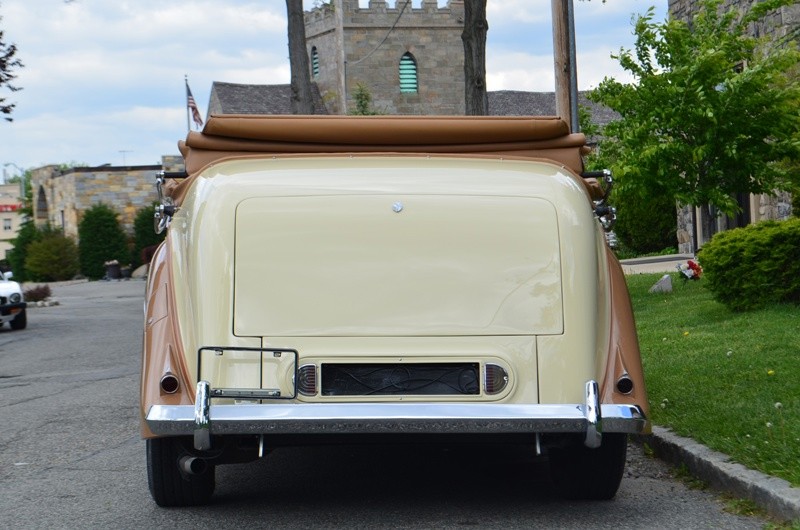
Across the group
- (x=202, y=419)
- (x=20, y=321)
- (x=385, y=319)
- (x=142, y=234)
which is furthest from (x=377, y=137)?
(x=142, y=234)

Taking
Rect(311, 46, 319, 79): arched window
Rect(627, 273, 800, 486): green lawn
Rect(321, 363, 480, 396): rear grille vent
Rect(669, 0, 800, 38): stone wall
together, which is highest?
Rect(311, 46, 319, 79): arched window

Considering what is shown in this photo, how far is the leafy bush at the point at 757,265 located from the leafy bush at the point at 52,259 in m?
41.6

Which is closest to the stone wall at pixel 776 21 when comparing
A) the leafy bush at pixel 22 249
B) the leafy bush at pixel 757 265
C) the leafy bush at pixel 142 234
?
the leafy bush at pixel 757 265

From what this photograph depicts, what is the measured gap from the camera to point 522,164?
6176 mm

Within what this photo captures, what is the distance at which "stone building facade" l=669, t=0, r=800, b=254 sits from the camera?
1962 cm

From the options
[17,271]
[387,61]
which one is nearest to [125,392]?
[17,271]

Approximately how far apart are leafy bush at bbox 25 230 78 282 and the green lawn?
4020 centimetres

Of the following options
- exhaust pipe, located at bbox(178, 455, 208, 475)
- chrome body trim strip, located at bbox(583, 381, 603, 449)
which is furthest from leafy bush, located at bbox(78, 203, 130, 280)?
chrome body trim strip, located at bbox(583, 381, 603, 449)

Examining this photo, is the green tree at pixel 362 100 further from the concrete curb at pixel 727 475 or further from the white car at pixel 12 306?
the concrete curb at pixel 727 475

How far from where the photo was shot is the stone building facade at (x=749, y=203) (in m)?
19.6

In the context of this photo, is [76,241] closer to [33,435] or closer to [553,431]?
[33,435]

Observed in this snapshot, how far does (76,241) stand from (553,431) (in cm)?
5441

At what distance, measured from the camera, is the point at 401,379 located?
5547 mm

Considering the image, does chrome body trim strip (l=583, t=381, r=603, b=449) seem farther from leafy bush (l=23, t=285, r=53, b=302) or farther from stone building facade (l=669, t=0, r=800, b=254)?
leafy bush (l=23, t=285, r=53, b=302)
